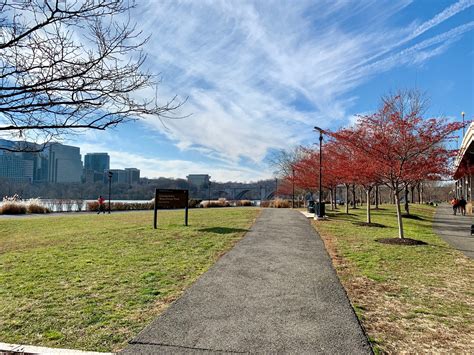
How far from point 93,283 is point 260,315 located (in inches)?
128

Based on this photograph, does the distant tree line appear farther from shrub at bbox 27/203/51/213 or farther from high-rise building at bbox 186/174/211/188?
shrub at bbox 27/203/51/213

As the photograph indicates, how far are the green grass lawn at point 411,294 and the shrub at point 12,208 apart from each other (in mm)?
25936

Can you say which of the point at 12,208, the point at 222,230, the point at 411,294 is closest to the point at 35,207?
the point at 12,208

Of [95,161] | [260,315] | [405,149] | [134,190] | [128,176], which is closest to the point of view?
[260,315]

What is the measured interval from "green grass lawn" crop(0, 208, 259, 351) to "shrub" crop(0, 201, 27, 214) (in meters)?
18.2

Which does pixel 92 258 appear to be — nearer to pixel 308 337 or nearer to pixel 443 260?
pixel 308 337

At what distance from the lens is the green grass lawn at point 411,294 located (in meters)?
3.90

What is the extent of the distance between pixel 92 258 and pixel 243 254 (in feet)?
12.3

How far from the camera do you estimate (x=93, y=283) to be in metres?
6.00

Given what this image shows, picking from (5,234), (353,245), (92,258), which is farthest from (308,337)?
(5,234)

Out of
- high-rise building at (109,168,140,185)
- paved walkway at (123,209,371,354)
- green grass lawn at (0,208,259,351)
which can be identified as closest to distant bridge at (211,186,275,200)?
high-rise building at (109,168,140,185)

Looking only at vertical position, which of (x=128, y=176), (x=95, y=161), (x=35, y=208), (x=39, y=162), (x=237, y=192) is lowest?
(x=35, y=208)

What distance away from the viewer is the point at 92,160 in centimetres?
3603

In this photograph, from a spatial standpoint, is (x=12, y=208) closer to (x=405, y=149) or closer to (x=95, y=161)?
(x=95, y=161)
